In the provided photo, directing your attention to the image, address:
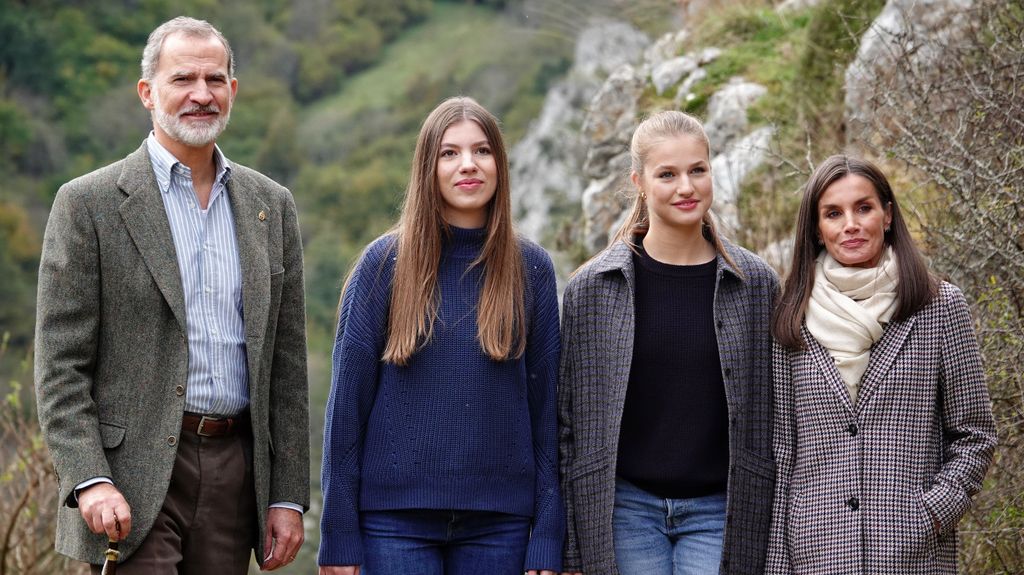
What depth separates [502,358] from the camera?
3467 mm

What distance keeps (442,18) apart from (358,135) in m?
12.0

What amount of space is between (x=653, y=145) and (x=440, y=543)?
52.2 inches

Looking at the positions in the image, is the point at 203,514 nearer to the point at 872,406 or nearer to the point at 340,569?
the point at 340,569

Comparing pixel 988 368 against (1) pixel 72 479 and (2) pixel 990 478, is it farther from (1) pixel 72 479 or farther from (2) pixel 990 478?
(1) pixel 72 479

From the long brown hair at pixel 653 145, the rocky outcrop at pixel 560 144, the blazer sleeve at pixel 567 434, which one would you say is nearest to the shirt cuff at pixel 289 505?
the blazer sleeve at pixel 567 434

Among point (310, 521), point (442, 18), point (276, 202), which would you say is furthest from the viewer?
point (442, 18)

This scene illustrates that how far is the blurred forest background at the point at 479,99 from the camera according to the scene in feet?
15.1

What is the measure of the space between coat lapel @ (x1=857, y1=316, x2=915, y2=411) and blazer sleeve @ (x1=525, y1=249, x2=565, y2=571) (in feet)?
2.89

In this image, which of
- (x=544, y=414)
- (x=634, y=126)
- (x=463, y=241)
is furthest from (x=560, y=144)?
(x=544, y=414)

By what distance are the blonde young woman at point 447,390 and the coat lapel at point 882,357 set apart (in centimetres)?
89

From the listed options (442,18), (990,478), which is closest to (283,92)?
(442,18)

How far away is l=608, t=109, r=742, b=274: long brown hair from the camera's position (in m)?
3.66

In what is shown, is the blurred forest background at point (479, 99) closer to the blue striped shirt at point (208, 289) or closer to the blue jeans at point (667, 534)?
the blue jeans at point (667, 534)

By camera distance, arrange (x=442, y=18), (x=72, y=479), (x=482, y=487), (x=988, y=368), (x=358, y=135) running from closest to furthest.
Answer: (x=72, y=479), (x=482, y=487), (x=988, y=368), (x=358, y=135), (x=442, y=18)
